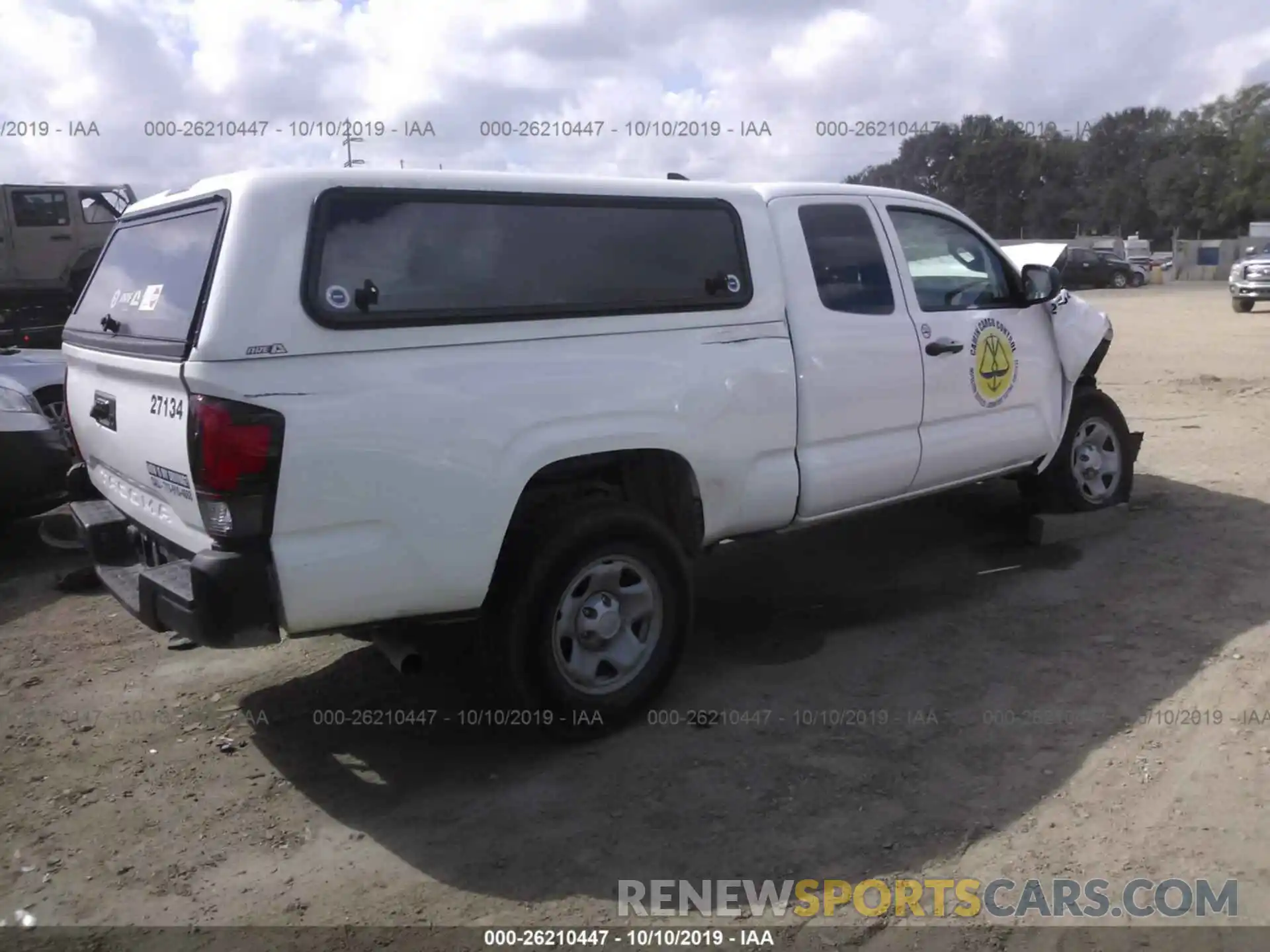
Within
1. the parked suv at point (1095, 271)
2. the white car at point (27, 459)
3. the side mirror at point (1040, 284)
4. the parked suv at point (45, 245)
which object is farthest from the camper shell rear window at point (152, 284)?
the parked suv at point (1095, 271)

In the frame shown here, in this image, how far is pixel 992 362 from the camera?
5.30 meters

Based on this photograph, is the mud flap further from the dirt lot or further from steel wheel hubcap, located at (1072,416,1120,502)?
the dirt lot

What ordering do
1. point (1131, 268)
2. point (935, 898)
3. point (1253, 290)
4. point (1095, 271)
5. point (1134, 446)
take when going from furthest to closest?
1. point (1131, 268)
2. point (1095, 271)
3. point (1253, 290)
4. point (1134, 446)
5. point (935, 898)

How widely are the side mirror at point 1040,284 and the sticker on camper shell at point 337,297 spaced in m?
3.76

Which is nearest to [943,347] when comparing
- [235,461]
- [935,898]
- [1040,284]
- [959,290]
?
[959,290]

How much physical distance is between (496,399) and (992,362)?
296 cm

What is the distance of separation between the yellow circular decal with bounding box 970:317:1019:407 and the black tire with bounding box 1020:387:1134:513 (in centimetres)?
74

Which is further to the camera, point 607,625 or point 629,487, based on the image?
point 629,487

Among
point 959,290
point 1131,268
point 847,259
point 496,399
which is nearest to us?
point 496,399

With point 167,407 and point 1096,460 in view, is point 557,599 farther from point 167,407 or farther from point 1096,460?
point 1096,460

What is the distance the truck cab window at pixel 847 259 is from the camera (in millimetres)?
4547

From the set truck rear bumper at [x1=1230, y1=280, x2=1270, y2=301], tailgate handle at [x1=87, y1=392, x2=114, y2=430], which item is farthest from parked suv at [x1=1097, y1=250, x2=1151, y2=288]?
tailgate handle at [x1=87, y1=392, x2=114, y2=430]

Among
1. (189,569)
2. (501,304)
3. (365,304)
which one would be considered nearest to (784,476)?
(501,304)

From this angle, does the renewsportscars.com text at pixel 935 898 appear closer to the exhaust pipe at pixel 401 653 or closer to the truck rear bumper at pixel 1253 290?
the exhaust pipe at pixel 401 653
